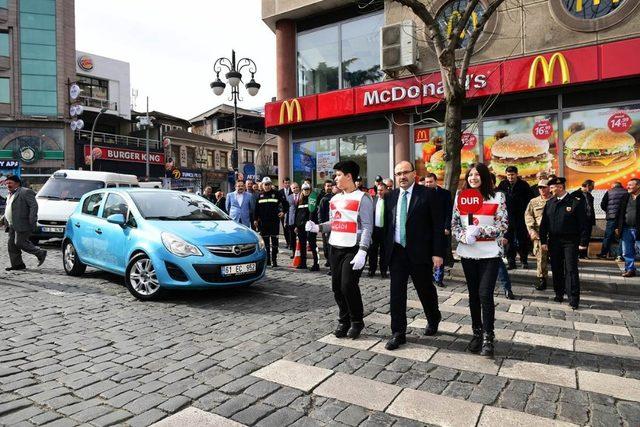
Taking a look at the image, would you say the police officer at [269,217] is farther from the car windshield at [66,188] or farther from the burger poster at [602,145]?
the burger poster at [602,145]

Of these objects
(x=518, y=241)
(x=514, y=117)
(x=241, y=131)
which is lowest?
(x=518, y=241)

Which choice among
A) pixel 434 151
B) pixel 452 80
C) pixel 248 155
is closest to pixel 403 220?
pixel 452 80

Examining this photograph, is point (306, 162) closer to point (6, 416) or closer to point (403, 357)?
point (403, 357)

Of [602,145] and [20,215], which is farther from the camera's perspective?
[602,145]


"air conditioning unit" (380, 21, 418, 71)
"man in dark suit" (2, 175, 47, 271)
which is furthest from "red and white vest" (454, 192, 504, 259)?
"air conditioning unit" (380, 21, 418, 71)

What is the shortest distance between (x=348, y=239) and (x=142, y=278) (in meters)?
3.39

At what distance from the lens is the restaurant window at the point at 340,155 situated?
13750mm

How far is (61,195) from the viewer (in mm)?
13086

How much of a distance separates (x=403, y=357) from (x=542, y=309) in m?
2.97

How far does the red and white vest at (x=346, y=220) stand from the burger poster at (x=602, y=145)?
864cm

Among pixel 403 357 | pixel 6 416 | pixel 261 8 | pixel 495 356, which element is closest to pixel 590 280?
pixel 495 356

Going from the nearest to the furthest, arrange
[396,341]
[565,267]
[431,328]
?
[396,341] → [431,328] → [565,267]

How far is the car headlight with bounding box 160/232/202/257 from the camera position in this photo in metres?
6.11

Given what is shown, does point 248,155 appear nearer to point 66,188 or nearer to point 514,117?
point 66,188
